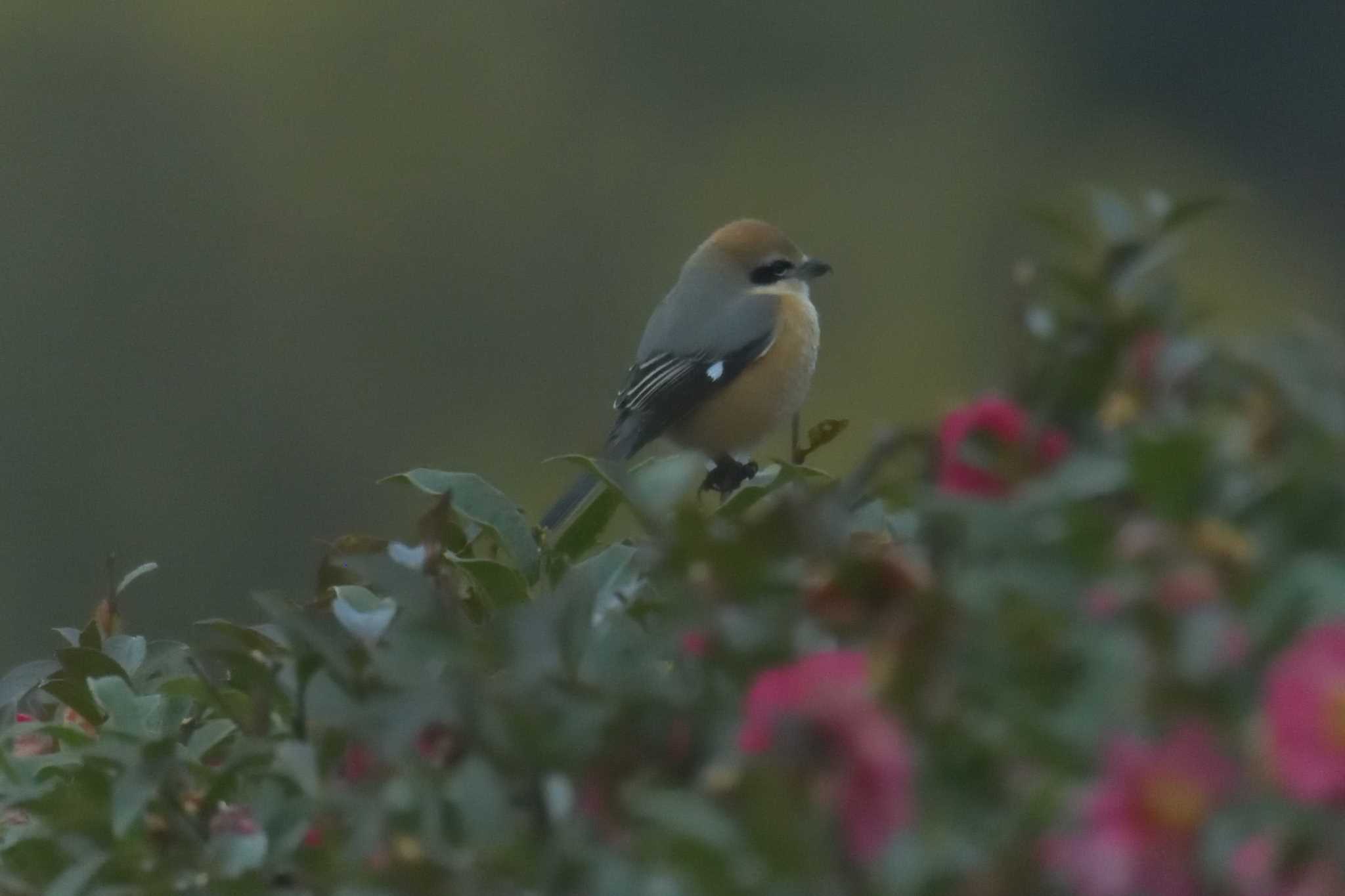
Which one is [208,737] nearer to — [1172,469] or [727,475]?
[1172,469]

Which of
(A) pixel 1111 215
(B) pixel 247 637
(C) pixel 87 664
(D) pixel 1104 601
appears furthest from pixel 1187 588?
(C) pixel 87 664

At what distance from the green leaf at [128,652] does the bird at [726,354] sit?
9.25 feet

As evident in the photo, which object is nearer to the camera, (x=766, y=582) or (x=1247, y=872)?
(x=1247, y=872)

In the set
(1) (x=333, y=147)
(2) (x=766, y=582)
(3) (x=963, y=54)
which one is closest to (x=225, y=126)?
(1) (x=333, y=147)

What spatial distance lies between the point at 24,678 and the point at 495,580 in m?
0.44

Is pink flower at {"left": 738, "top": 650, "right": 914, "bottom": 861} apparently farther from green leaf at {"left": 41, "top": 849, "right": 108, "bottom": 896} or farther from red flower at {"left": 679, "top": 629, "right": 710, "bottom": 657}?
green leaf at {"left": 41, "top": 849, "right": 108, "bottom": 896}

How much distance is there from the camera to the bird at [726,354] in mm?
4871

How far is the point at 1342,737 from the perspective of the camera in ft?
3.00

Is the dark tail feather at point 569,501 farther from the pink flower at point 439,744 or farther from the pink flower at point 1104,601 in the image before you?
the pink flower at point 1104,601

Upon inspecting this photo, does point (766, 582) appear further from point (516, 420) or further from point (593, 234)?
point (593, 234)

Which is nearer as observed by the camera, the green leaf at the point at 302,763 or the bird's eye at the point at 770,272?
the green leaf at the point at 302,763

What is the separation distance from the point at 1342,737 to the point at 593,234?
71.1 feet

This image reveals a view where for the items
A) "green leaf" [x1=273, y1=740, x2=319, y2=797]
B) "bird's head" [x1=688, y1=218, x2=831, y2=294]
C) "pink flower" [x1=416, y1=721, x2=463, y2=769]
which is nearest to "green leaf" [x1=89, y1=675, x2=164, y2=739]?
"green leaf" [x1=273, y1=740, x2=319, y2=797]

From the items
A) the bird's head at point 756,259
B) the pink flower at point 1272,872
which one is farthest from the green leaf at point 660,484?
the bird's head at point 756,259
